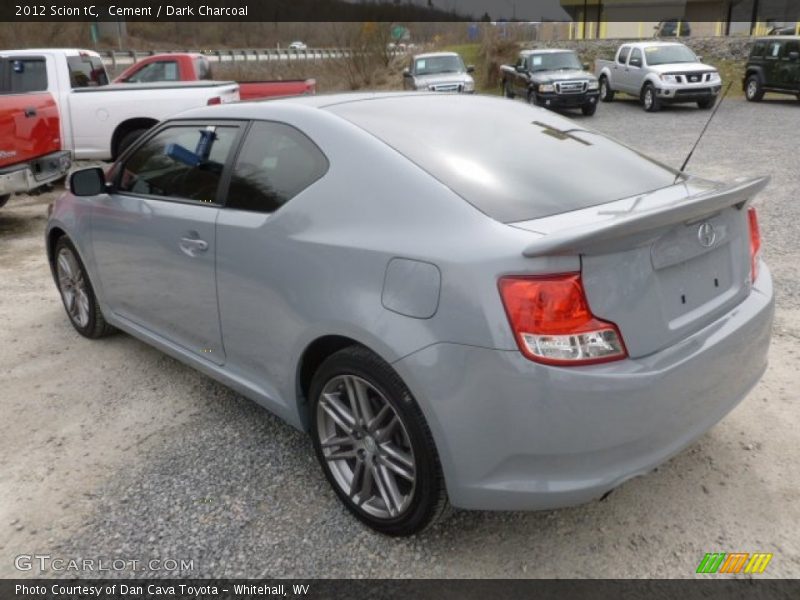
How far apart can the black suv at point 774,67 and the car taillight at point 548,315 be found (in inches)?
768

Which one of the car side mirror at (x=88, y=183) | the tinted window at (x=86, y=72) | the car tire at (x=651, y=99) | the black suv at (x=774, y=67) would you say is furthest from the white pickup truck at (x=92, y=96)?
the black suv at (x=774, y=67)

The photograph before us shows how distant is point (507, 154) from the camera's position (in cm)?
276

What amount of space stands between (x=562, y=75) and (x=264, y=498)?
17.4 meters

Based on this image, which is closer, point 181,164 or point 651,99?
A: point 181,164

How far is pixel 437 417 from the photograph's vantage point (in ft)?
7.39

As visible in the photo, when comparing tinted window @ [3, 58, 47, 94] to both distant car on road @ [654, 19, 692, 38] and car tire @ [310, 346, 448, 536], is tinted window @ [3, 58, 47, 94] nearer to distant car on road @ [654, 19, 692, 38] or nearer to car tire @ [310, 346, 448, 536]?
car tire @ [310, 346, 448, 536]

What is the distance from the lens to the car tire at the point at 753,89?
19314 millimetres

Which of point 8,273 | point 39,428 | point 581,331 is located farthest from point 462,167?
point 8,273

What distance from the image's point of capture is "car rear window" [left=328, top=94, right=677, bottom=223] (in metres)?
2.48

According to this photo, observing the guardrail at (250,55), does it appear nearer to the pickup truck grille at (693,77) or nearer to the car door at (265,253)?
the pickup truck grille at (693,77)

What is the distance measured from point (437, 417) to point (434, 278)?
1.51 feet

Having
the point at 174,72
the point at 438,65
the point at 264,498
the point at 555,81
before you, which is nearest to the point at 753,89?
the point at 555,81

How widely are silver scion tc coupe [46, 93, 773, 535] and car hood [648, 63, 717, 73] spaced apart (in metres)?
17.0

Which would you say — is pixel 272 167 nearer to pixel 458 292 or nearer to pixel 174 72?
pixel 458 292
